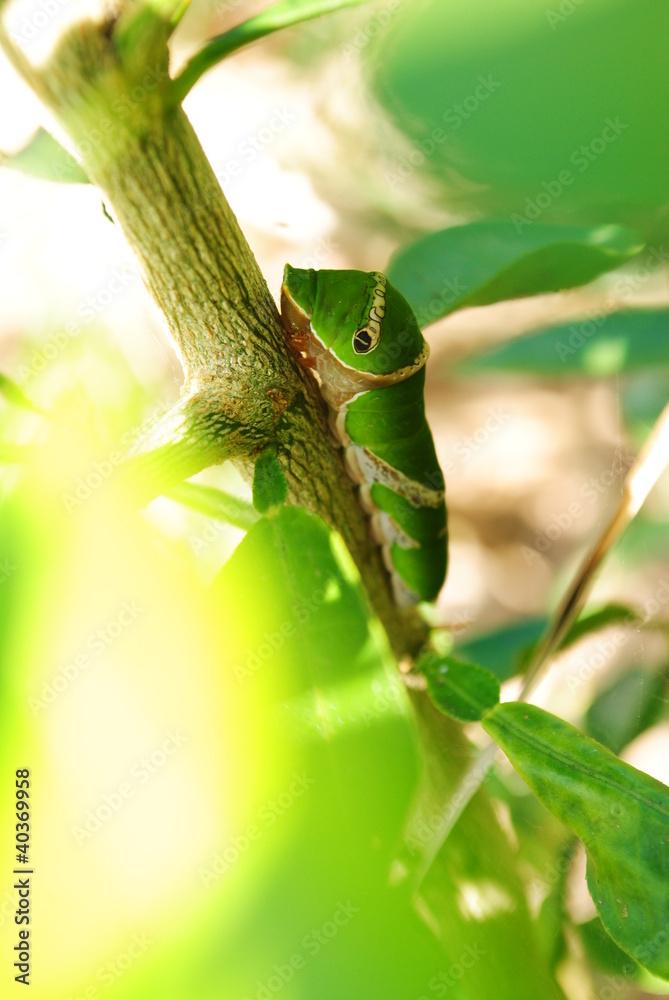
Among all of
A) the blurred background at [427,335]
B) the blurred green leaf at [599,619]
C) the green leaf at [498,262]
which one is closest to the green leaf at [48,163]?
the blurred background at [427,335]

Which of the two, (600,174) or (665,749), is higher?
(600,174)

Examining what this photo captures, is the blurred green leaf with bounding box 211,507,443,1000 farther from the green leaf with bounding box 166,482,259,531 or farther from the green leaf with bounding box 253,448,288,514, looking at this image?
the green leaf with bounding box 166,482,259,531

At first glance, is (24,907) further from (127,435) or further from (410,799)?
(127,435)

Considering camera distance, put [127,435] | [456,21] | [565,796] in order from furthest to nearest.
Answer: [456,21] < [127,435] < [565,796]

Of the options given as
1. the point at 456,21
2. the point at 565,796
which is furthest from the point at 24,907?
the point at 456,21

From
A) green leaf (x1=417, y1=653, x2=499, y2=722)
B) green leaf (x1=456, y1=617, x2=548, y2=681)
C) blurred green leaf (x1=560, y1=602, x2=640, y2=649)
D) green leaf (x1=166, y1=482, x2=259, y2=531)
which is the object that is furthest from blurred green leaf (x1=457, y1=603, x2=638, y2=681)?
green leaf (x1=166, y1=482, x2=259, y2=531)
